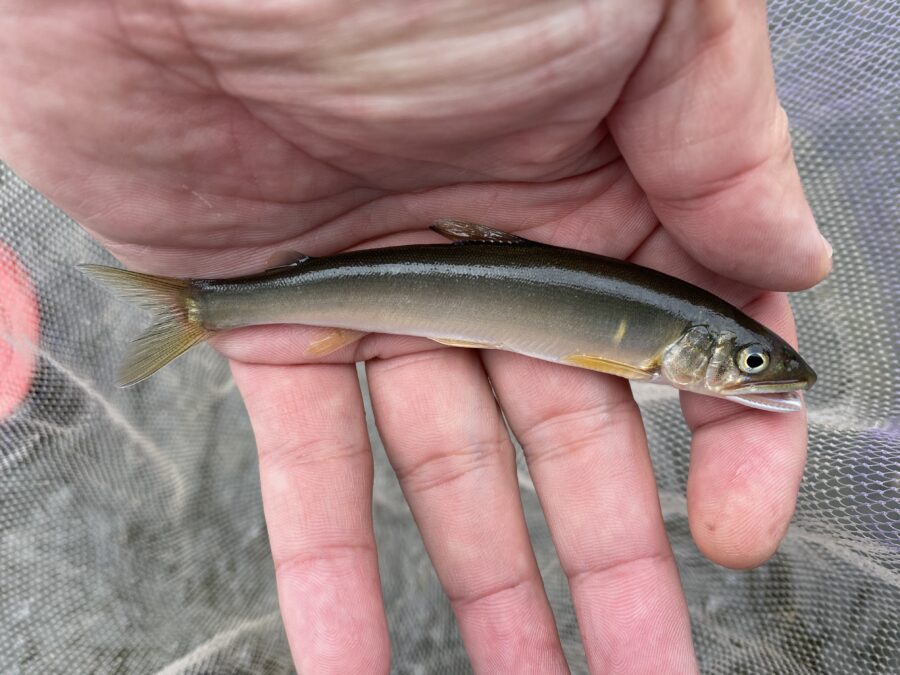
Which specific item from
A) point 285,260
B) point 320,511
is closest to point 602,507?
point 320,511

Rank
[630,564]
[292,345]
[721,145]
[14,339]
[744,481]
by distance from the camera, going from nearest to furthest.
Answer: [721,145]
[744,481]
[630,564]
[292,345]
[14,339]

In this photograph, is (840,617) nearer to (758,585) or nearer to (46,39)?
(758,585)

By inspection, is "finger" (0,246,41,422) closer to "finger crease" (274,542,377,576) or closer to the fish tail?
the fish tail

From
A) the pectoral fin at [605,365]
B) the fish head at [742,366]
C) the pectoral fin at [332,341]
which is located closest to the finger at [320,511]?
the pectoral fin at [332,341]

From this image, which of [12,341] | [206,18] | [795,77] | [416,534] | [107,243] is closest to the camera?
[206,18]

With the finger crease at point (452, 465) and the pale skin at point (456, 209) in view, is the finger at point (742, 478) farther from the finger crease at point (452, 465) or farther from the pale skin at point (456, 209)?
the finger crease at point (452, 465)

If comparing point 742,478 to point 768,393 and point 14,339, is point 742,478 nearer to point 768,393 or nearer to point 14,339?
point 768,393

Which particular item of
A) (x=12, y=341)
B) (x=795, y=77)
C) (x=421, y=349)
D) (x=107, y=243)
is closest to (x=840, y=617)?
(x=421, y=349)
